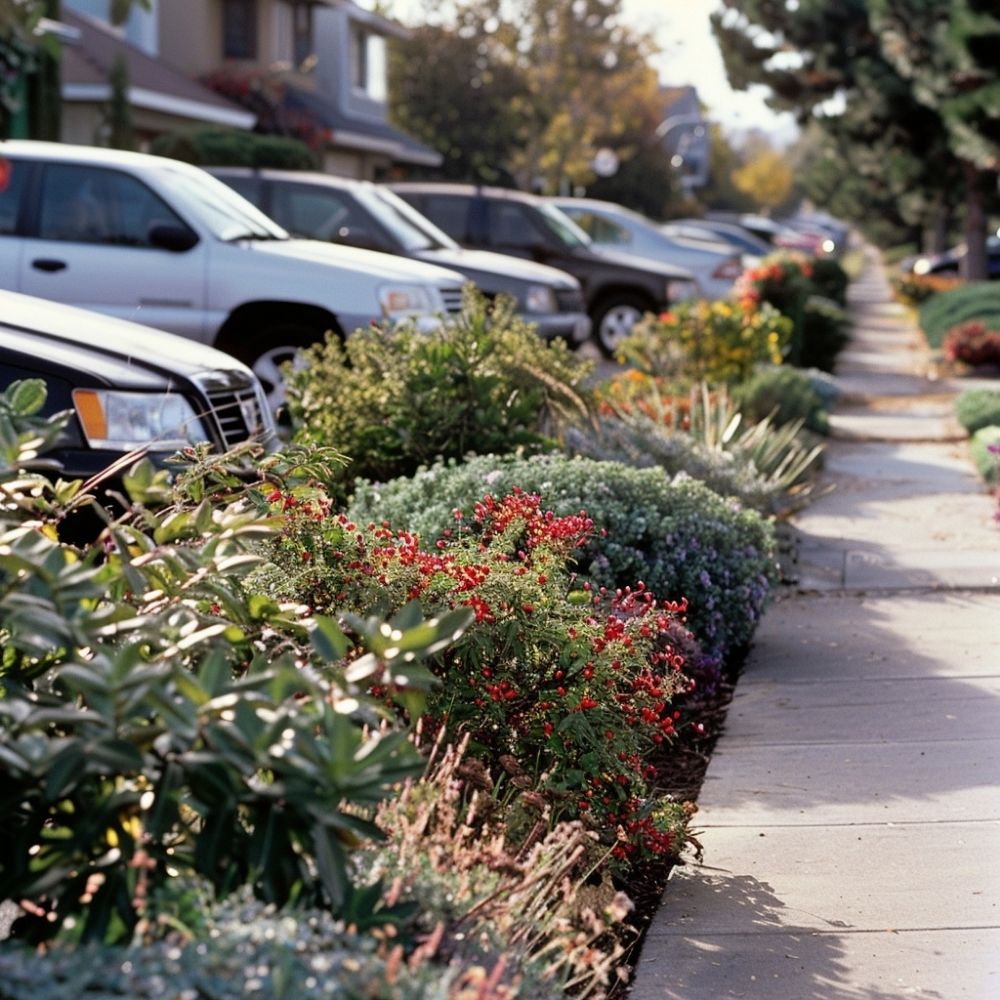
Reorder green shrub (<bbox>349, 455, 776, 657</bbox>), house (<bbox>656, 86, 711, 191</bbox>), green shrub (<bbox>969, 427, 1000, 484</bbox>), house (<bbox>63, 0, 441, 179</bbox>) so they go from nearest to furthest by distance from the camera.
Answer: green shrub (<bbox>349, 455, 776, 657</bbox>)
green shrub (<bbox>969, 427, 1000, 484</bbox>)
house (<bbox>63, 0, 441, 179</bbox>)
house (<bbox>656, 86, 711, 191</bbox>)

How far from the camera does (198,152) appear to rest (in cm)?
2300

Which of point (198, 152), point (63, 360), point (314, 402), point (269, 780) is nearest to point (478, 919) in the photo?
point (269, 780)

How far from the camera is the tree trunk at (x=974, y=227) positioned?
31.2 meters

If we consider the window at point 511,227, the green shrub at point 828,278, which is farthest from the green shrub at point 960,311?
the window at point 511,227

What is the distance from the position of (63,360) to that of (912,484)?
696 cm

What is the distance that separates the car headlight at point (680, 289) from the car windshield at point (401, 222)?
5.83 metres

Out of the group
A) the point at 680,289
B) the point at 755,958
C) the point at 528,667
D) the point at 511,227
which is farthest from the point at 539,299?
the point at 755,958

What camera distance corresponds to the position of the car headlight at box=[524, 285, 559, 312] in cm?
1664

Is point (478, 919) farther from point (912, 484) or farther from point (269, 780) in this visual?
point (912, 484)

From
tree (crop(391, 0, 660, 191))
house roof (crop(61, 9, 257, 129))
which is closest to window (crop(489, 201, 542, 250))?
house roof (crop(61, 9, 257, 129))

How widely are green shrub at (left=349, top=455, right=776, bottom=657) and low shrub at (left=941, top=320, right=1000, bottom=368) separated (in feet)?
48.8

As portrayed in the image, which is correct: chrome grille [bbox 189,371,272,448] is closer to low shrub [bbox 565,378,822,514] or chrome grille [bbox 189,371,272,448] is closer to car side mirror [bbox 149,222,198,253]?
low shrub [bbox 565,378,822,514]

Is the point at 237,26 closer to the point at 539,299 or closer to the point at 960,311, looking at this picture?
the point at 960,311

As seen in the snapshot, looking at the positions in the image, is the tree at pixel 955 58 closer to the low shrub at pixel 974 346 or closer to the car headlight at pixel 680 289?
the low shrub at pixel 974 346
